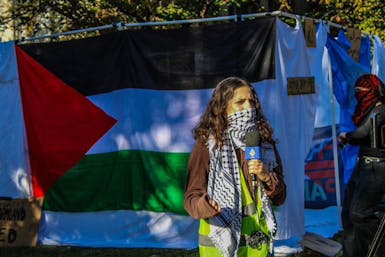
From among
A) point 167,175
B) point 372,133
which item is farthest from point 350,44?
point 167,175

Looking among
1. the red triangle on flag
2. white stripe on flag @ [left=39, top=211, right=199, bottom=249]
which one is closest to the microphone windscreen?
white stripe on flag @ [left=39, top=211, right=199, bottom=249]

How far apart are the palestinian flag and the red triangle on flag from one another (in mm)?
12

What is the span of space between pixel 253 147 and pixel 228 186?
26 centimetres

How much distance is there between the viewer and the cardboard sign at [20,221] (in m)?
7.16

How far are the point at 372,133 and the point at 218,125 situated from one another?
283 centimetres

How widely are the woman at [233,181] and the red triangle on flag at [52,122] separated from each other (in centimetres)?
404

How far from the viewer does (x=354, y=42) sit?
307 inches

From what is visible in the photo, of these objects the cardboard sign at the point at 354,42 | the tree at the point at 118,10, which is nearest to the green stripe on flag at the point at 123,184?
the cardboard sign at the point at 354,42

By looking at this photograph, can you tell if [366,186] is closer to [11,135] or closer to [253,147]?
[253,147]

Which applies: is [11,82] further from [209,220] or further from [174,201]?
[209,220]

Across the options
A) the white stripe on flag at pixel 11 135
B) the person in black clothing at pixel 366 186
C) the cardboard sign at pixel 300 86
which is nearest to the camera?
→ the person in black clothing at pixel 366 186

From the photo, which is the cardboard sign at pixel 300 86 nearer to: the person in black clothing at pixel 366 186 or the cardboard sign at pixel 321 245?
the person in black clothing at pixel 366 186

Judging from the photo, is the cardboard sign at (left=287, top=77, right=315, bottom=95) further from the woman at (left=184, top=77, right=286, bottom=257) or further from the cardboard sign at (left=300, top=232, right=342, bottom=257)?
the woman at (left=184, top=77, right=286, bottom=257)

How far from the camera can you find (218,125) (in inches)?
122
